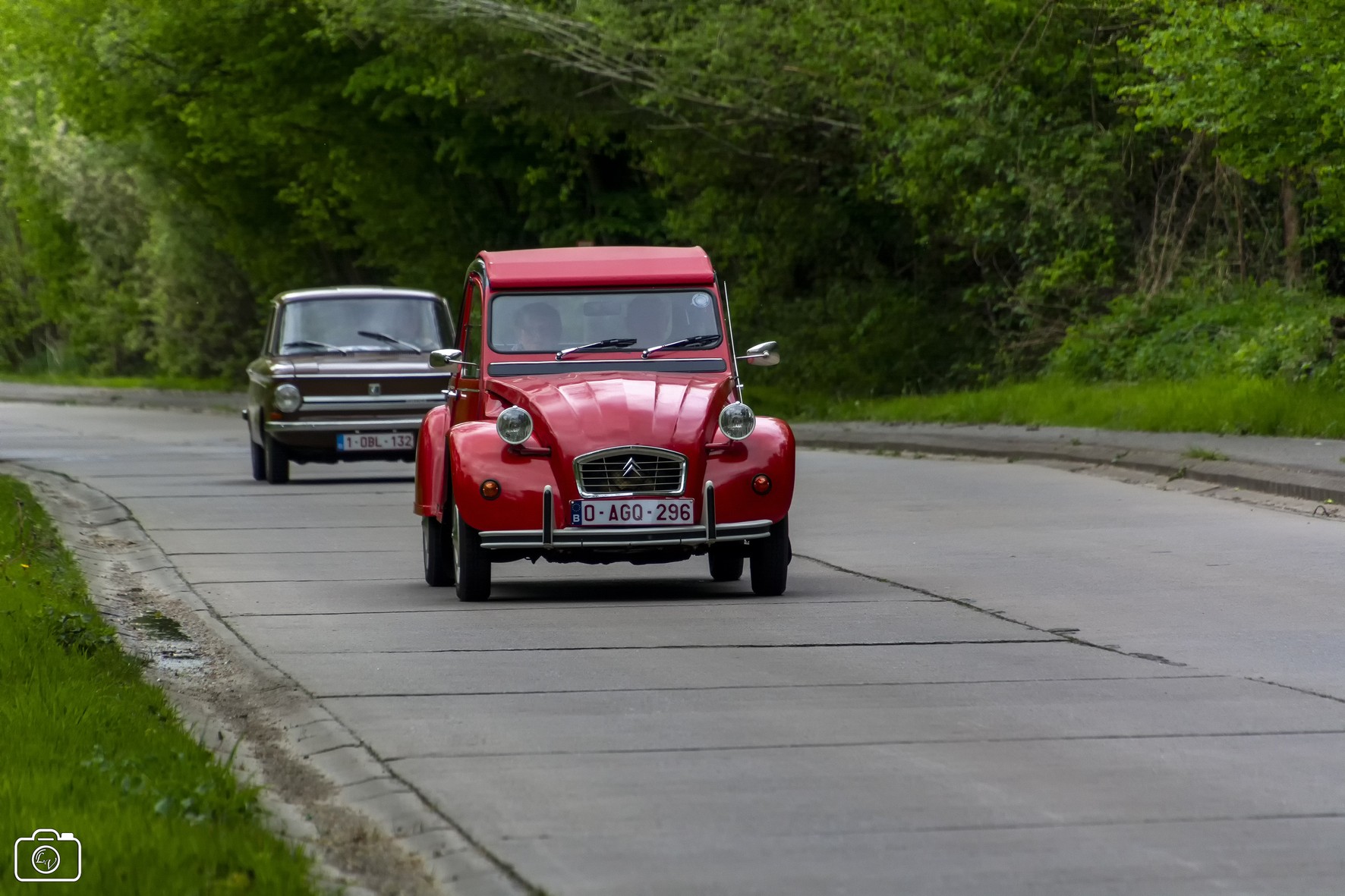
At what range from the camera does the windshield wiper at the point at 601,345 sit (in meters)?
13.6

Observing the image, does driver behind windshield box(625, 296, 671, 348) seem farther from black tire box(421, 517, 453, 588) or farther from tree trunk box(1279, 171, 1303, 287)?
tree trunk box(1279, 171, 1303, 287)

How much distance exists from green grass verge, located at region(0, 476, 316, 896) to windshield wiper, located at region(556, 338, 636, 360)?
391 cm

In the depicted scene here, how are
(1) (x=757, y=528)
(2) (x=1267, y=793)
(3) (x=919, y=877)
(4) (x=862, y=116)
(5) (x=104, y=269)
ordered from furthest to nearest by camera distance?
(5) (x=104, y=269)
(4) (x=862, y=116)
(1) (x=757, y=528)
(2) (x=1267, y=793)
(3) (x=919, y=877)

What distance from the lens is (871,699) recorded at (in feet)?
29.2

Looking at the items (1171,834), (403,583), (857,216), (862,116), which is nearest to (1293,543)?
(403,583)

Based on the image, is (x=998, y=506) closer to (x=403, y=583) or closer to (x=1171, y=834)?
(x=403, y=583)

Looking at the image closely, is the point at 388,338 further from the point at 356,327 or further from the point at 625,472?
the point at 625,472

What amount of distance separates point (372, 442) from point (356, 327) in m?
1.39

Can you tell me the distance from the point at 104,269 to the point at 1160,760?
71238 millimetres

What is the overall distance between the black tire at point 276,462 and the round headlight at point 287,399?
364 millimetres

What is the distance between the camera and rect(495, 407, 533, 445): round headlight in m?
12.4

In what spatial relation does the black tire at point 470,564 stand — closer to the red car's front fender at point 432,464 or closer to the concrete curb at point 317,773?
the red car's front fender at point 432,464

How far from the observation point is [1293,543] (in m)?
15.0

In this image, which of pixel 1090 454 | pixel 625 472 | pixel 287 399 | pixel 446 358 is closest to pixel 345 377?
pixel 287 399
